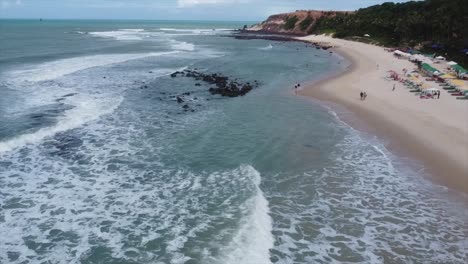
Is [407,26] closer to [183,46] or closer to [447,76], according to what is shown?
[447,76]

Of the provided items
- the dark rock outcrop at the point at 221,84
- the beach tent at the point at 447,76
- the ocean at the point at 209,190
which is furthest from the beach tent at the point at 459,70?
the dark rock outcrop at the point at 221,84

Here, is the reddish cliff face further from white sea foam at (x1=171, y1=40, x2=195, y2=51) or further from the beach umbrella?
the beach umbrella

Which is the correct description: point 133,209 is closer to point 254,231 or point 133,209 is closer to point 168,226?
point 168,226

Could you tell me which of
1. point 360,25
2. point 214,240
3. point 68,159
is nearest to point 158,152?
point 68,159

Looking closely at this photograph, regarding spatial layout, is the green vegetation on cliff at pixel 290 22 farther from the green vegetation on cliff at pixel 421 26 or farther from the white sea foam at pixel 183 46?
the white sea foam at pixel 183 46

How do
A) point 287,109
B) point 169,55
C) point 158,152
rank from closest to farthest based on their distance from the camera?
point 158,152, point 287,109, point 169,55

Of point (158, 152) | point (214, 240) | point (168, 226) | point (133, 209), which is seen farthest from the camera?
point (158, 152)

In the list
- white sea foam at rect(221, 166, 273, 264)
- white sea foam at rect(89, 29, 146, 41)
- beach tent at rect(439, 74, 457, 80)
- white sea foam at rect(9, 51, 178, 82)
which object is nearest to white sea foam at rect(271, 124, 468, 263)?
white sea foam at rect(221, 166, 273, 264)
